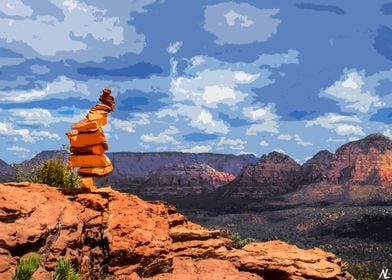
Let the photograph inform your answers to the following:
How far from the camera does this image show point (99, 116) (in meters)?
28.5

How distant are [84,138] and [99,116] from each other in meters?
1.51

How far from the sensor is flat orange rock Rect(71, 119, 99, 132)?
27656mm

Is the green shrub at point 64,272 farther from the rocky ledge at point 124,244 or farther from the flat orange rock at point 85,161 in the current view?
the flat orange rock at point 85,161

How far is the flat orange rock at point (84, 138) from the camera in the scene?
1096 inches

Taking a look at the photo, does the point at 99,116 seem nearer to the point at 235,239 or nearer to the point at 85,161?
the point at 85,161

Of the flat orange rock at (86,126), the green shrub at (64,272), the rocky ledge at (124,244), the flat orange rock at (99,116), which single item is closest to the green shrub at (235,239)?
the rocky ledge at (124,244)

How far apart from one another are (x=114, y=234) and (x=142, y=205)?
11.4ft

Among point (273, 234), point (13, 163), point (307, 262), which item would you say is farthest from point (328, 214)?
point (307, 262)

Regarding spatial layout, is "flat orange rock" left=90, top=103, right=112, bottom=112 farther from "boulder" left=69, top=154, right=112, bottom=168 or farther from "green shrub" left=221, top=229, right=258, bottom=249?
"green shrub" left=221, top=229, right=258, bottom=249

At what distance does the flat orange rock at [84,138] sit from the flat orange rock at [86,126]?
0.71ft

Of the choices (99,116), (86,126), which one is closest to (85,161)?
(86,126)

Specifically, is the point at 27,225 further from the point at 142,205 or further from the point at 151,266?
the point at 142,205

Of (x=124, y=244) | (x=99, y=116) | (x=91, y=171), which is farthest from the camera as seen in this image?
(x=99, y=116)

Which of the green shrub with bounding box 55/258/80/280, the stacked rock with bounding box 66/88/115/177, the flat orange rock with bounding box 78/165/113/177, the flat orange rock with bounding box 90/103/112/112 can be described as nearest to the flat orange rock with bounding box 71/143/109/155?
the stacked rock with bounding box 66/88/115/177
